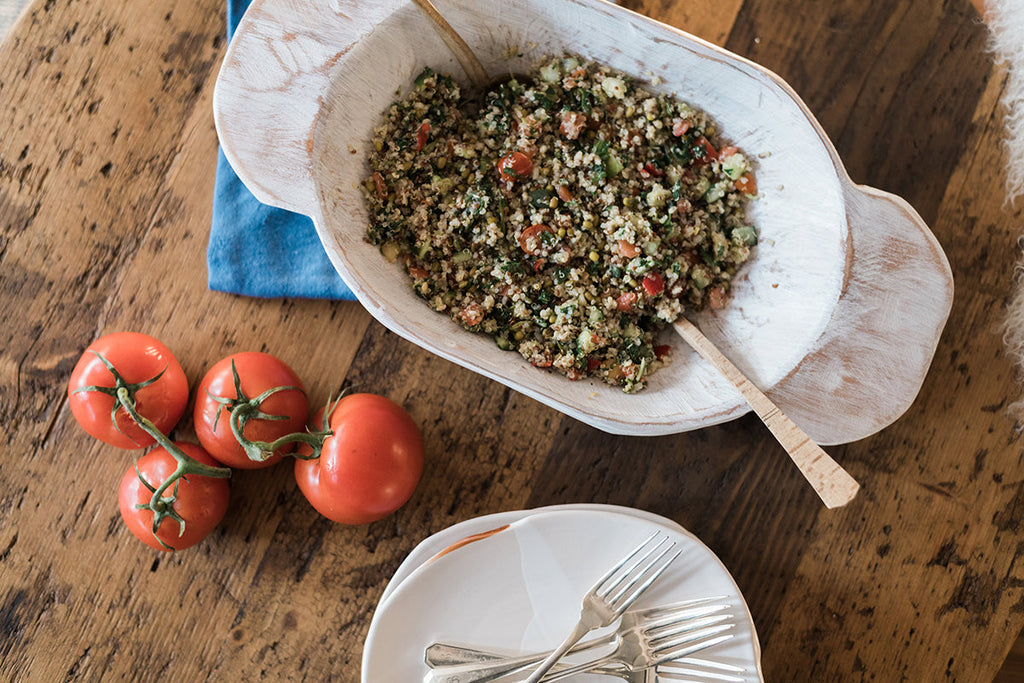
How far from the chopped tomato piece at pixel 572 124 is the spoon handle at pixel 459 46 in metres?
0.20

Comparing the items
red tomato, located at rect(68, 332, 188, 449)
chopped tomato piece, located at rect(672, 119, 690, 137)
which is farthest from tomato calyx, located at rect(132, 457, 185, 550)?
chopped tomato piece, located at rect(672, 119, 690, 137)

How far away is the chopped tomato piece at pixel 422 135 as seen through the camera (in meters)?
1.45

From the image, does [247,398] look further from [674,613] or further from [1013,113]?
[1013,113]

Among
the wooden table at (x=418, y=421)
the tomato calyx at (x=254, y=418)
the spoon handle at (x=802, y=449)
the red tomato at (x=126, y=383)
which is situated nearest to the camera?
the spoon handle at (x=802, y=449)

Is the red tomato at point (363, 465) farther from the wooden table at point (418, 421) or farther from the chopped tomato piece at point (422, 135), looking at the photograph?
the chopped tomato piece at point (422, 135)

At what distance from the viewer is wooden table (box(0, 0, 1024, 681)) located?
1.58m

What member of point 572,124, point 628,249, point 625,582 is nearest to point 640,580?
point 625,582

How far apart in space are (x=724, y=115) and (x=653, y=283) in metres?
0.37

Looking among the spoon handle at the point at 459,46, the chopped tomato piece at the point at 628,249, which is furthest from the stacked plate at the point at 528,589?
the spoon handle at the point at 459,46

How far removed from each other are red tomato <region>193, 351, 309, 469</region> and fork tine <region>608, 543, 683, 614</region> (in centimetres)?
76

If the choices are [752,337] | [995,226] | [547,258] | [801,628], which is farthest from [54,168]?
[995,226]

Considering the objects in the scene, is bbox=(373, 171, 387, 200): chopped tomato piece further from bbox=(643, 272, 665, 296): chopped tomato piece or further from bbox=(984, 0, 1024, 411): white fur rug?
bbox=(984, 0, 1024, 411): white fur rug

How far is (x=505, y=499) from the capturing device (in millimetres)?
1601

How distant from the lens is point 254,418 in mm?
1431
